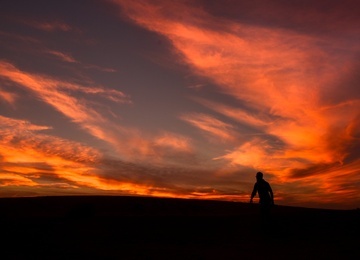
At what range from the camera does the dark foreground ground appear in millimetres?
10938

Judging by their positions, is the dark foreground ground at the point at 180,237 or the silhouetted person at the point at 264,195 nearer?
the dark foreground ground at the point at 180,237

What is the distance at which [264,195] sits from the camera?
14.4 meters


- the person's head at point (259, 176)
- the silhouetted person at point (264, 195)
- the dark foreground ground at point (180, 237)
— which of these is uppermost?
the person's head at point (259, 176)

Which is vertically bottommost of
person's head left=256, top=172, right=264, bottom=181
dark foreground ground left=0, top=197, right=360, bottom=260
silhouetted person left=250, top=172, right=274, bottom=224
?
dark foreground ground left=0, top=197, right=360, bottom=260

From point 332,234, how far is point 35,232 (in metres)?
12.0

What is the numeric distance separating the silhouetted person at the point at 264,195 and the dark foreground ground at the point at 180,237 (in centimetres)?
58

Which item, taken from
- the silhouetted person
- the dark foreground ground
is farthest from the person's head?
the dark foreground ground

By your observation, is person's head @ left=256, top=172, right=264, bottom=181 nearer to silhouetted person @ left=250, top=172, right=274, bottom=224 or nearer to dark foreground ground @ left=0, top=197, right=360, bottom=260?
silhouetted person @ left=250, top=172, right=274, bottom=224

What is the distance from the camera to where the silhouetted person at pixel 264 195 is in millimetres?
14422

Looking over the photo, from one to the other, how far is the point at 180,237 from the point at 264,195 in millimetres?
3841

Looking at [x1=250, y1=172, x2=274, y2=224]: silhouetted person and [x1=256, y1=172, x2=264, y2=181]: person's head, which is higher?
[x1=256, y1=172, x2=264, y2=181]: person's head

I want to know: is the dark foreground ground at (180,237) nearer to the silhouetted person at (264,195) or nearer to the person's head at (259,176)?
the silhouetted person at (264,195)

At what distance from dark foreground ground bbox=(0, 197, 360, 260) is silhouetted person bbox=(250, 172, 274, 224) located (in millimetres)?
576

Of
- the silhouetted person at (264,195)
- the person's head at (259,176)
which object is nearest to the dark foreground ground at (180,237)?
the silhouetted person at (264,195)
